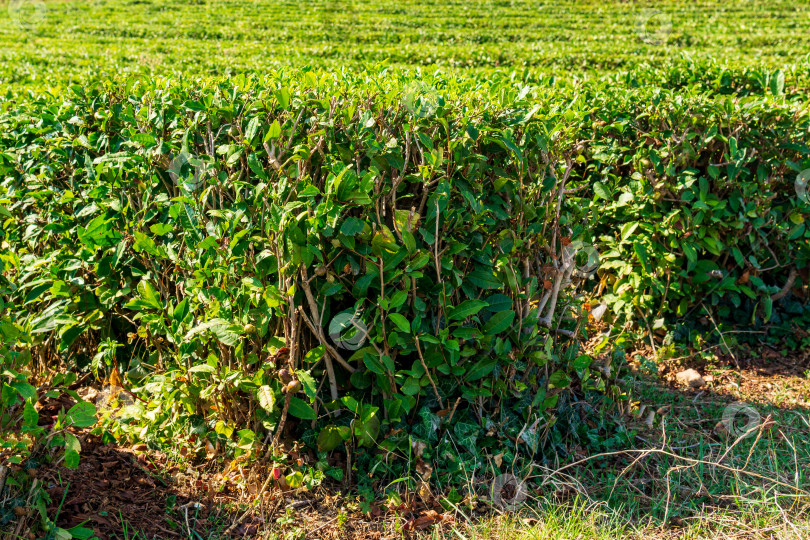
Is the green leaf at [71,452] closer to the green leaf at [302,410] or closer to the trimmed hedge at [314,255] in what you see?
the trimmed hedge at [314,255]

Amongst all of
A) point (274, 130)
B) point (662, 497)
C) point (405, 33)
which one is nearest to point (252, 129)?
point (274, 130)

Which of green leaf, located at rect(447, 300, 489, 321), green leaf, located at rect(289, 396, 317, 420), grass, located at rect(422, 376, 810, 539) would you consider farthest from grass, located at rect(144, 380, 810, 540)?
green leaf, located at rect(447, 300, 489, 321)

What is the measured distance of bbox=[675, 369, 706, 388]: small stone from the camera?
3.38 m

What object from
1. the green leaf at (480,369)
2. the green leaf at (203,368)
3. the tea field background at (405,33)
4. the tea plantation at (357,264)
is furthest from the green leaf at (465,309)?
the tea field background at (405,33)

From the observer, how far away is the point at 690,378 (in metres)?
3.39

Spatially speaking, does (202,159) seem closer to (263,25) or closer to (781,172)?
(781,172)

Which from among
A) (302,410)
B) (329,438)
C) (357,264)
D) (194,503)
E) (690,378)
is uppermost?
(357,264)

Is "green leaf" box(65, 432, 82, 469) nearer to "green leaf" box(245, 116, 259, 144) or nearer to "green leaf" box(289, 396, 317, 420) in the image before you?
"green leaf" box(289, 396, 317, 420)

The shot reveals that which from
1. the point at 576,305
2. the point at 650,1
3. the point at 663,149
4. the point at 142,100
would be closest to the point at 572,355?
the point at 576,305

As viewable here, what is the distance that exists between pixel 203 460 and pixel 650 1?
84.1 feet

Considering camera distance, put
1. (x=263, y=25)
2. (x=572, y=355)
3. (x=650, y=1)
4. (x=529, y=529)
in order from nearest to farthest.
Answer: (x=529, y=529)
(x=572, y=355)
(x=263, y=25)
(x=650, y=1)

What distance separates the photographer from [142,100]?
2795 mm

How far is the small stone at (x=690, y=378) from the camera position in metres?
3.38

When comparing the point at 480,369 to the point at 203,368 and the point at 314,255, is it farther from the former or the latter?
the point at 203,368
